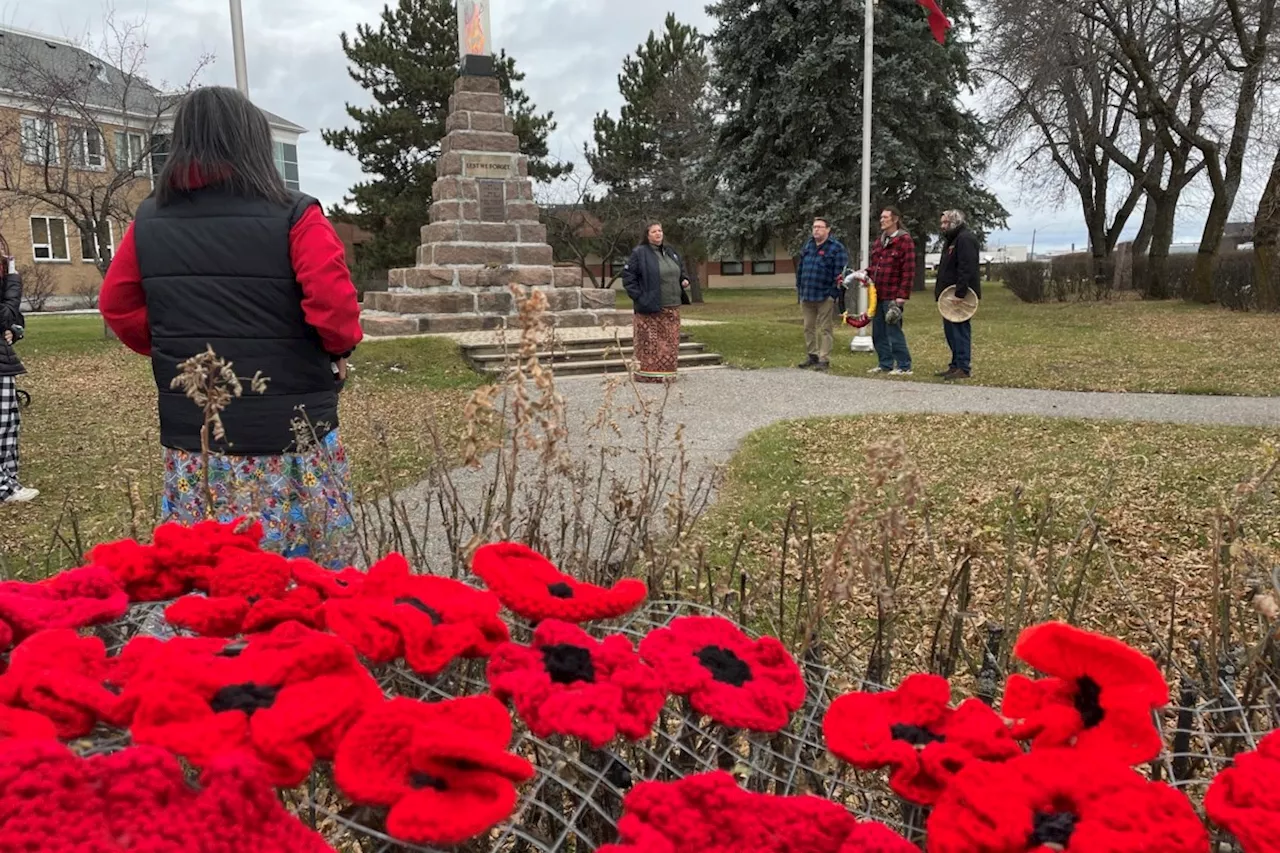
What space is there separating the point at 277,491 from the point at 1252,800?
107 inches

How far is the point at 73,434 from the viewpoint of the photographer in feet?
26.2

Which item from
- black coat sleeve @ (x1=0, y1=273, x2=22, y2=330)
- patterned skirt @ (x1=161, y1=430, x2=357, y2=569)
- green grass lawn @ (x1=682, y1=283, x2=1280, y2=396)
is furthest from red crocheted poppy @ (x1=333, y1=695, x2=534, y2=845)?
green grass lawn @ (x1=682, y1=283, x2=1280, y2=396)

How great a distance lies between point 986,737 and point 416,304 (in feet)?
48.6

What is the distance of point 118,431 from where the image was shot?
8.02 m

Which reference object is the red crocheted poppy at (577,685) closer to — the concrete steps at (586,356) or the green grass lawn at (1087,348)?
the green grass lawn at (1087,348)

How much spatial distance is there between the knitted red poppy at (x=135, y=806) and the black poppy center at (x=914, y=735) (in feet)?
1.96

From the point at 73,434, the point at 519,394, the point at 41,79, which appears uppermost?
the point at 41,79


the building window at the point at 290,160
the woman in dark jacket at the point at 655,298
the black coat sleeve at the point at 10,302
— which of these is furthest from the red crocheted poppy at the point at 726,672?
the building window at the point at 290,160

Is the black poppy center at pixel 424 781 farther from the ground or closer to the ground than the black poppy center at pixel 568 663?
closer to the ground

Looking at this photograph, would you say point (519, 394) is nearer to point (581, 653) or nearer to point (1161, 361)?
point (581, 653)

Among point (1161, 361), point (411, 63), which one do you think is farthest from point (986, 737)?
point (411, 63)

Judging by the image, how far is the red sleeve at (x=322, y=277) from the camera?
272 centimetres

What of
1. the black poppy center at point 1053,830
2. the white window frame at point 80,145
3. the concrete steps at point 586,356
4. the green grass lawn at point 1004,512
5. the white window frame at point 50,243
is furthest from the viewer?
the white window frame at point 50,243

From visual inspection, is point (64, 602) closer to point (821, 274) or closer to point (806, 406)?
point (806, 406)
